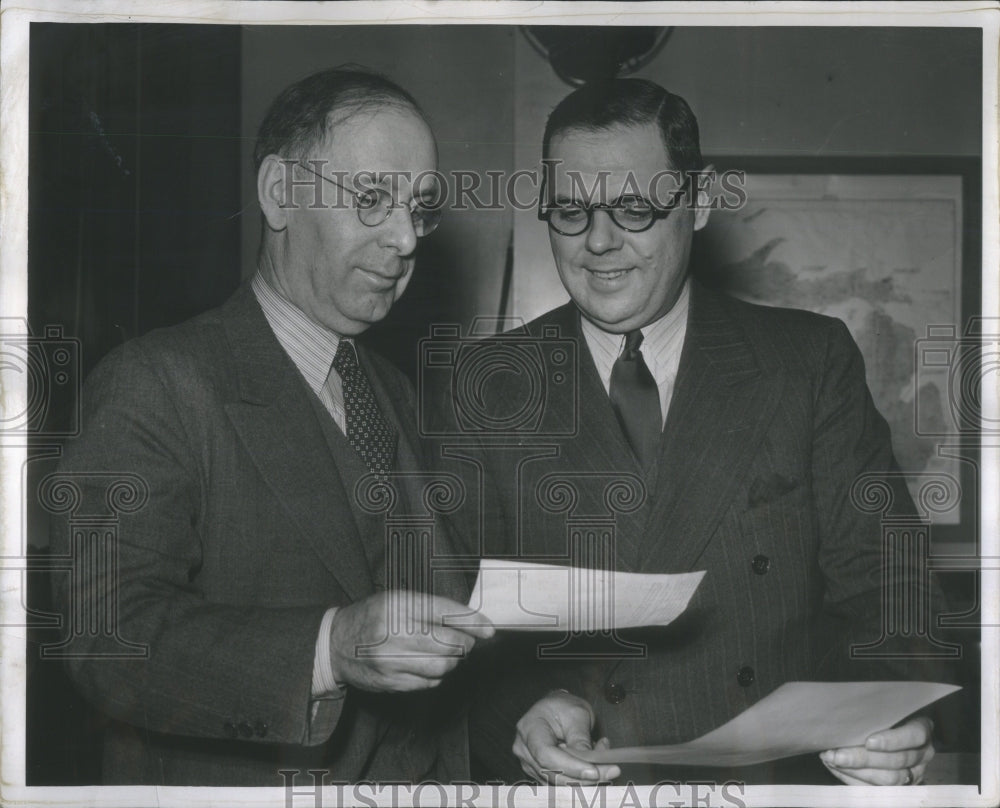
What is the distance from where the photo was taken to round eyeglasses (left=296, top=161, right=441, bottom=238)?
1.69 meters

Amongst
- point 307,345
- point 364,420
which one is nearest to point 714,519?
point 364,420

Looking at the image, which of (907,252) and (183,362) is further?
(907,252)

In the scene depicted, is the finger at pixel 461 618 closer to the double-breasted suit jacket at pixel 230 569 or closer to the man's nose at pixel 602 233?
the double-breasted suit jacket at pixel 230 569

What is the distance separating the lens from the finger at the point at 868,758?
168 centimetres

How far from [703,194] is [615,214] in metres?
0.14

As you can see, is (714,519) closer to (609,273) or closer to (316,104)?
(609,273)

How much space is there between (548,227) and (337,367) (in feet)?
1.28

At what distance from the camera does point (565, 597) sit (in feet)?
5.49

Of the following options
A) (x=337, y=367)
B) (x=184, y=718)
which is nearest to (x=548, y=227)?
(x=337, y=367)

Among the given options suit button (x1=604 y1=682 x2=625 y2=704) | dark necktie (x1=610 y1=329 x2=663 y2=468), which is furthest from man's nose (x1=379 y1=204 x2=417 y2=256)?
suit button (x1=604 y1=682 x2=625 y2=704)

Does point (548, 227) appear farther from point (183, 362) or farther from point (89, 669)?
point (89, 669)

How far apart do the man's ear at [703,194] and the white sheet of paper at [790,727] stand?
730 mm

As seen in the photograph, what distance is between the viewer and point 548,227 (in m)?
1.72

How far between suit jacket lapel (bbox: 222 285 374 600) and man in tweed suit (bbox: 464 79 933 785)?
22 cm
